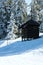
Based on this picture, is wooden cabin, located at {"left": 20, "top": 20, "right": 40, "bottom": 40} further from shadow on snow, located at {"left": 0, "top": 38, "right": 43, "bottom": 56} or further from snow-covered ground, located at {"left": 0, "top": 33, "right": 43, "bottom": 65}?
snow-covered ground, located at {"left": 0, "top": 33, "right": 43, "bottom": 65}

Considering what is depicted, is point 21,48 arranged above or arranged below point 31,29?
below

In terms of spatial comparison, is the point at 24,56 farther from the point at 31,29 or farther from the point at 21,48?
the point at 31,29

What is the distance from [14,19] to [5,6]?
315 centimetres

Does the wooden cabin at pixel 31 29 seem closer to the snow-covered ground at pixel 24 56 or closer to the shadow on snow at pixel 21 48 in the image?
the shadow on snow at pixel 21 48

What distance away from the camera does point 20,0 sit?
45.9 metres

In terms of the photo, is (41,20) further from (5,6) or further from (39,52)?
(39,52)

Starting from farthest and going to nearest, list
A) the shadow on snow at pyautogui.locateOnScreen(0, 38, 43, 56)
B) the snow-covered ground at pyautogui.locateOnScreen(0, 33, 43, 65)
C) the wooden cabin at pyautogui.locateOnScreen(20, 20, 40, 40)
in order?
the wooden cabin at pyautogui.locateOnScreen(20, 20, 40, 40), the shadow on snow at pyautogui.locateOnScreen(0, 38, 43, 56), the snow-covered ground at pyautogui.locateOnScreen(0, 33, 43, 65)

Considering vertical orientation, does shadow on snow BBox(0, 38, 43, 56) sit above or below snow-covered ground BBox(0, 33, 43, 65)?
below

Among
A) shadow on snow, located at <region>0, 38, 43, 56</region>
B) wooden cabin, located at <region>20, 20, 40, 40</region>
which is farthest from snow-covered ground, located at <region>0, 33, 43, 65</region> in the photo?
wooden cabin, located at <region>20, 20, 40, 40</region>

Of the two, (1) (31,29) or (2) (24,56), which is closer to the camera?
(2) (24,56)

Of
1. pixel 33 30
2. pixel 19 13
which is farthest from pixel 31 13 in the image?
pixel 33 30

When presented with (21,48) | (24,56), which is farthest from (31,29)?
(24,56)

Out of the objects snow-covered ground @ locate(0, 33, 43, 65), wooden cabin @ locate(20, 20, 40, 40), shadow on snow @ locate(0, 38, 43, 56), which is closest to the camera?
snow-covered ground @ locate(0, 33, 43, 65)

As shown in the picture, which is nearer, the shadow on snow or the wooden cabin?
the shadow on snow
